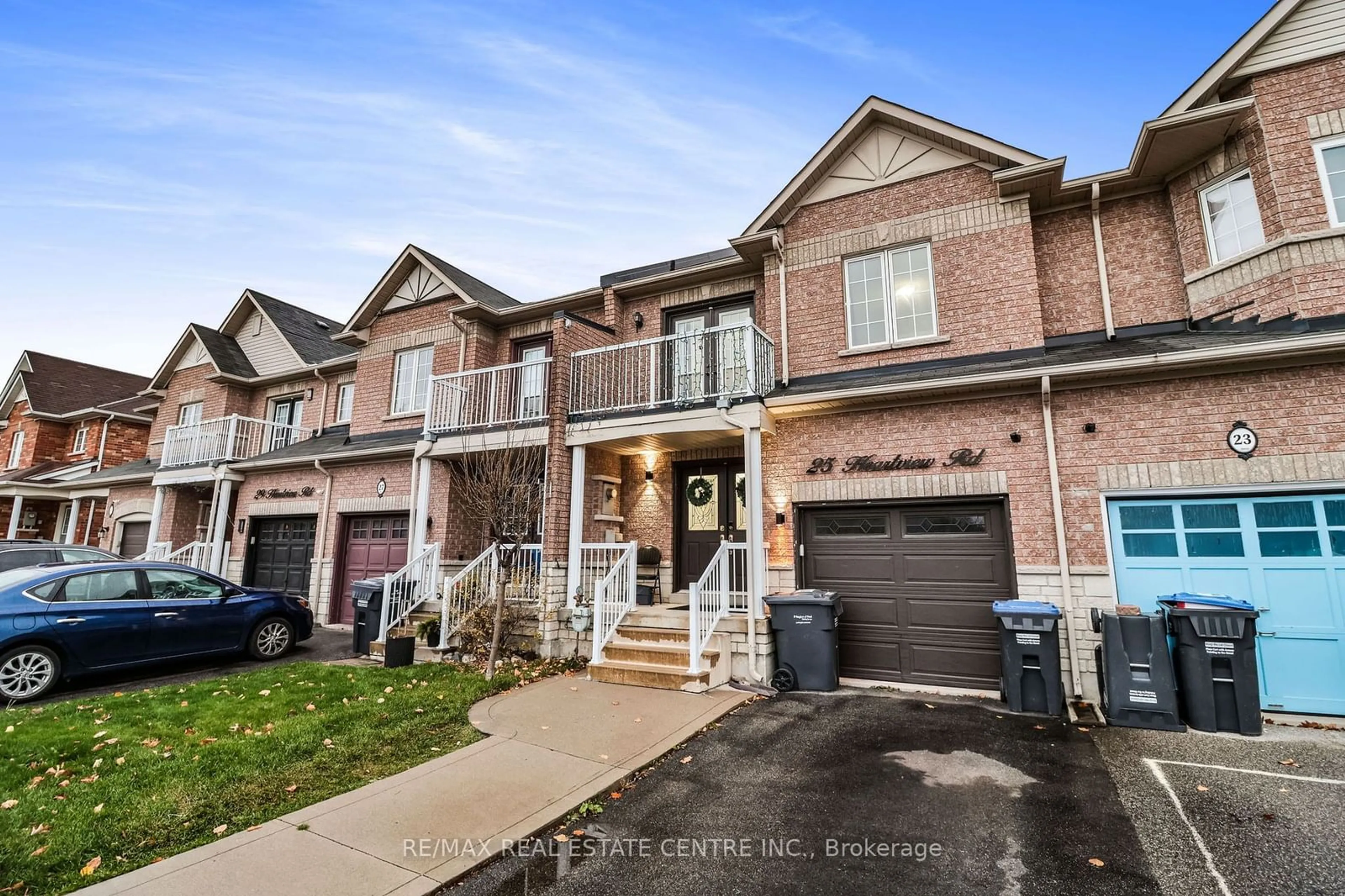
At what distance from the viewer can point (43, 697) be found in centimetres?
667

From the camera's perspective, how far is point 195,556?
1449 cm

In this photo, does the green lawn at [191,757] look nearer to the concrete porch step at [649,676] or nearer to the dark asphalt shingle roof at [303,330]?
the concrete porch step at [649,676]

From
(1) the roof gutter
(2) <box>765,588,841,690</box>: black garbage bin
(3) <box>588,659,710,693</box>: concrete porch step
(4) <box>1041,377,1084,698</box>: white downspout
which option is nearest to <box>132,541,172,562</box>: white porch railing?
(3) <box>588,659,710,693</box>: concrete porch step

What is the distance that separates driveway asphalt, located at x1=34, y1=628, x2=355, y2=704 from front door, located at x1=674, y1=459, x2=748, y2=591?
19.1 feet

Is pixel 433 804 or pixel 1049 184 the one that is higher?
pixel 1049 184

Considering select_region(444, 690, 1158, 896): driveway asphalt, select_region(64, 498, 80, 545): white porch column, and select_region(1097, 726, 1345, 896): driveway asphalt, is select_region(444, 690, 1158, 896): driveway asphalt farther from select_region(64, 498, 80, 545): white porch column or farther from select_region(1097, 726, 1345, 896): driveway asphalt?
select_region(64, 498, 80, 545): white porch column

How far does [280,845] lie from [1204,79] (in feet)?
40.2

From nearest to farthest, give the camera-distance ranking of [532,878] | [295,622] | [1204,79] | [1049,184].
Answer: [532,878] < [1204,79] < [1049,184] < [295,622]

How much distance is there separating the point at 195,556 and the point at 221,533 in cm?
91

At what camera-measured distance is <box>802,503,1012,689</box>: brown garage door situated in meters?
7.17

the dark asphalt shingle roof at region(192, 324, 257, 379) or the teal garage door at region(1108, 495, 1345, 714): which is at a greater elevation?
the dark asphalt shingle roof at region(192, 324, 257, 379)

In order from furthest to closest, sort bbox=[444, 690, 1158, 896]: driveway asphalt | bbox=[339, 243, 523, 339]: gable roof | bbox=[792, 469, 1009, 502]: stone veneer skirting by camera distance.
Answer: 1. bbox=[339, 243, 523, 339]: gable roof
2. bbox=[792, 469, 1009, 502]: stone veneer skirting
3. bbox=[444, 690, 1158, 896]: driveway asphalt

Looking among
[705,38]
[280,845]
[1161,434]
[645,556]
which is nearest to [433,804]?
[280,845]

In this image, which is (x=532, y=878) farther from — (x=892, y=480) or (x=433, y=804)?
(x=892, y=480)
